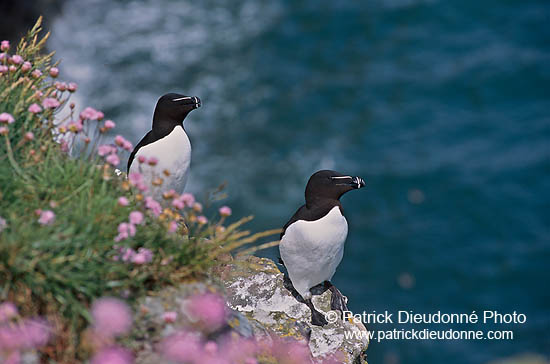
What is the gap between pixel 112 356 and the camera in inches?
119

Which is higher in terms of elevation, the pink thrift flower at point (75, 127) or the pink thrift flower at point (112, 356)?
the pink thrift flower at point (75, 127)

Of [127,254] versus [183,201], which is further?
[183,201]

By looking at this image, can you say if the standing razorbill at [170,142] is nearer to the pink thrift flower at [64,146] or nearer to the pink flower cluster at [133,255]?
the pink thrift flower at [64,146]

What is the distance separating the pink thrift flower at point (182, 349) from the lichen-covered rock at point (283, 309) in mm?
1309

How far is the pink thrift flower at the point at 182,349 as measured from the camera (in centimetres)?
311

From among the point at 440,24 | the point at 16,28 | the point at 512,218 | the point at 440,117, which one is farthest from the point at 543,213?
the point at 16,28

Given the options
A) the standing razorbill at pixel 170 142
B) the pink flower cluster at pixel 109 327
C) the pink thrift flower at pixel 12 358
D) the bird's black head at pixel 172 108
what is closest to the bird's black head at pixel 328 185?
the standing razorbill at pixel 170 142

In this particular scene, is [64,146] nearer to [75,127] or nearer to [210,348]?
[75,127]

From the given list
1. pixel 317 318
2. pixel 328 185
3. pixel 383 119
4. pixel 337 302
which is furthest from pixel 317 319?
pixel 383 119

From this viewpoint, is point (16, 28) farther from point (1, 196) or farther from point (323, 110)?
point (1, 196)

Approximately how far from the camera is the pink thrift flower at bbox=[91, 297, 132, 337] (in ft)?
10.1

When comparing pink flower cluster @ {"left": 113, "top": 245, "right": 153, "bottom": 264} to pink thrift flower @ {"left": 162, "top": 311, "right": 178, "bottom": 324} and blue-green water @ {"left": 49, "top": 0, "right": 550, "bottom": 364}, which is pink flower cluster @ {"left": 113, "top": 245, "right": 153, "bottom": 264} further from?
blue-green water @ {"left": 49, "top": 0, "right": 550, "bottom": 364}

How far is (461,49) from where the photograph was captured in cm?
1872

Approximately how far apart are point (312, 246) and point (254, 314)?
0.70m
